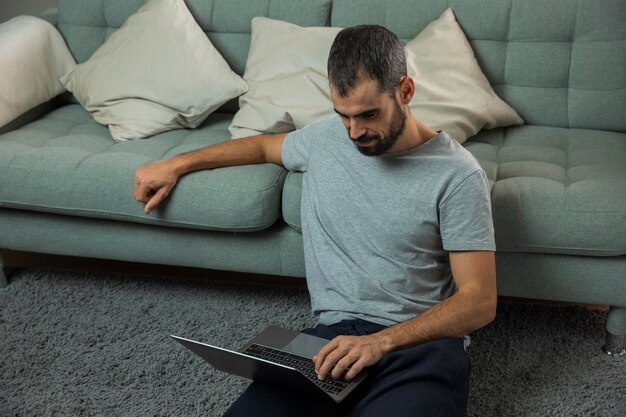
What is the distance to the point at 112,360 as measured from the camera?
2.28 metres

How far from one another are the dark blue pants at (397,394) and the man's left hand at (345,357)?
0.05 meters

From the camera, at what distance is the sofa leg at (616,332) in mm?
2199

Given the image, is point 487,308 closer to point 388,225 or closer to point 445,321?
point 445,321

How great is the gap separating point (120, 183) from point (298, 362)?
0.90m

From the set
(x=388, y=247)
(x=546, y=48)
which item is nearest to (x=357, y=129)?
(x=388, y=247)

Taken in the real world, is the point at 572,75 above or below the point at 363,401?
above

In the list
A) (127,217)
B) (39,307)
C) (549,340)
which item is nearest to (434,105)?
(549,340)

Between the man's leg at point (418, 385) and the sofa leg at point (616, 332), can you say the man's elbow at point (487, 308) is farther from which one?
the sofa leg at point (616, 332)

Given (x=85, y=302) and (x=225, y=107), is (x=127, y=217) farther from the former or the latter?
(x=225, y=107)

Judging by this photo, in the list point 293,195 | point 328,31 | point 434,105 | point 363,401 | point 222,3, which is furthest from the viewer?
point 222,3

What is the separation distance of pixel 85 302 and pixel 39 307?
0.14 meters

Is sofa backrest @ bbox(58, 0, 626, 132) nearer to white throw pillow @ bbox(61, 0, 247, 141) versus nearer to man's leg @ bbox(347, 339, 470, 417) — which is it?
white throw pillow @ bbox(61, 0, 247, 141)

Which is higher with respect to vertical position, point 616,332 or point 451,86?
point 451,86

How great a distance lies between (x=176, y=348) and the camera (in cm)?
231
